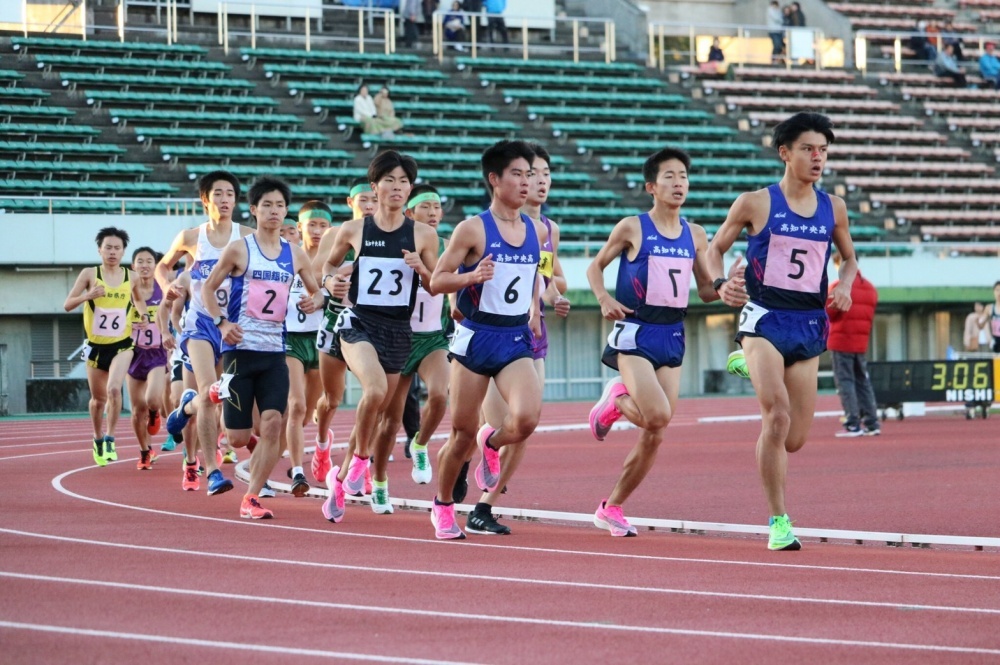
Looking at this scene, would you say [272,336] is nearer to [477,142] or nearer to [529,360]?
[529,360]

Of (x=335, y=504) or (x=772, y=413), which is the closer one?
(x=772, y=413)

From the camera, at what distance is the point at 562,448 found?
18.1 m

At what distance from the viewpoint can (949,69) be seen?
42.9 meters

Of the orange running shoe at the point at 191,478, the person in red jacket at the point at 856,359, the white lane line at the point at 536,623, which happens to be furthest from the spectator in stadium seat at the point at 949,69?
the white lane line at the point at 536,623

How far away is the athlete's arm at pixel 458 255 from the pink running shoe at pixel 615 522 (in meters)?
1.73

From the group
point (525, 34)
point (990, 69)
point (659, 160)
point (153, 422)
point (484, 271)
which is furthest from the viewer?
point (990, 69)

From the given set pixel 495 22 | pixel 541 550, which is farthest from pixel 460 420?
pixel 495 22

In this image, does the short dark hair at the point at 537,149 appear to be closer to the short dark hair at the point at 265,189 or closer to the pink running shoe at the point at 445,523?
the short dark hair at the point at 265,189

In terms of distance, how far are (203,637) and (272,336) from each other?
4.93m

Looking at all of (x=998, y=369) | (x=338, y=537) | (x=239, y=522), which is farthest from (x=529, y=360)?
(x=998, y=369)

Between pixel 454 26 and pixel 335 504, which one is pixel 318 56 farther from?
pixel 335 504

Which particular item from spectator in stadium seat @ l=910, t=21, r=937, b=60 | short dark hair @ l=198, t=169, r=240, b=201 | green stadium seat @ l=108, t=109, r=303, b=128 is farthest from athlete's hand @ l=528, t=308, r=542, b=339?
spectator in stadium seat @ l=910, t=21, r=937, b=60

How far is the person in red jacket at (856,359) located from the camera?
60.3ft

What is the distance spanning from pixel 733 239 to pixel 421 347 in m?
3.25
